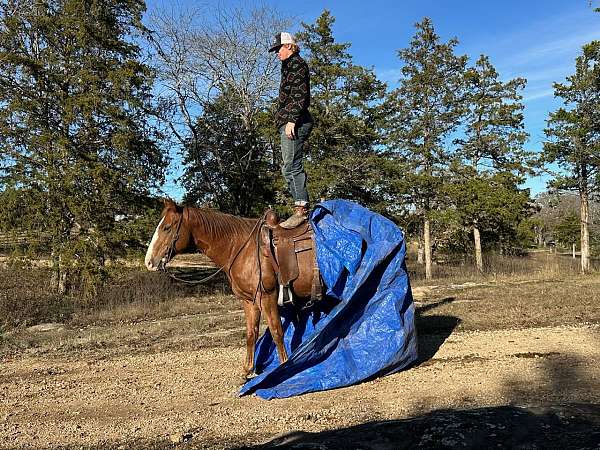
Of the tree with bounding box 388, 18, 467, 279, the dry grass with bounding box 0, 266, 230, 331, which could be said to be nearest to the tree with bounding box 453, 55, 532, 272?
the tree with bounding box 388, 18, 467, 279

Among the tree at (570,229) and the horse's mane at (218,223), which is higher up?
the tree at (570,229)

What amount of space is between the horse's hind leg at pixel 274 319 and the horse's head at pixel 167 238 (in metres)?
1.17

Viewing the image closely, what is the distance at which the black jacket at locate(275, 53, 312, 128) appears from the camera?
622 cm

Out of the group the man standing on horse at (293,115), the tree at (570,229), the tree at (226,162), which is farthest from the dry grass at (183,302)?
the tree at (570,229)

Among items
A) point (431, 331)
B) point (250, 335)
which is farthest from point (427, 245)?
point (250, 335)

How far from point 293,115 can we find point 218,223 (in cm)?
154

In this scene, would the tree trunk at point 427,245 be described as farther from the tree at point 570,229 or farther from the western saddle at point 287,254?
the western saddle at point 287,254

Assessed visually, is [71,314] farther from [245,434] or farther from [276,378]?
[245,434]

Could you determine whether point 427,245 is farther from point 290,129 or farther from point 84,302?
A: point 290,129

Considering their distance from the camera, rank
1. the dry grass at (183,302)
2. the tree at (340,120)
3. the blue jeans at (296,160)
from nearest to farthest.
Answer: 1. the blue jeans at (296,160)
2. the dry grass at (183,302)
3. the tree at (340,120)

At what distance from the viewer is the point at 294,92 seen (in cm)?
628

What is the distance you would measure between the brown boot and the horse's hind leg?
82cm

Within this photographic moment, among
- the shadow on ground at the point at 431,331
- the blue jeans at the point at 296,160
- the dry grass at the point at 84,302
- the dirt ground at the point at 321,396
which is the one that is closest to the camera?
the dirt ground at the point at 321,396

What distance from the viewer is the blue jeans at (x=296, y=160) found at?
6418 millimetres
